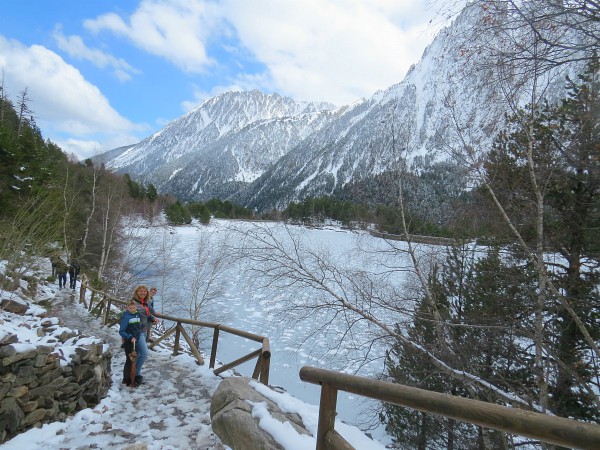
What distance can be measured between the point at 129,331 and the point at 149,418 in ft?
6.22

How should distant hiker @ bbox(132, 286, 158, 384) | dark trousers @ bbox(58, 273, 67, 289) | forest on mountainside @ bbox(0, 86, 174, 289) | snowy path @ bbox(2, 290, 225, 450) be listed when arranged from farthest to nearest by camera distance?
dark trousers @ bbox(58, 273, 67, 289) < forest on mountainside @ bbox(0, 86, 174, 289) < distant hiker @ bbox(132, 286, 158, 384) < snowy path @ bbox(2, 290, 225, 450)

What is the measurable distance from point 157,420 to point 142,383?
1.77 meters

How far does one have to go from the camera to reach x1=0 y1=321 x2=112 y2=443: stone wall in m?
4.29

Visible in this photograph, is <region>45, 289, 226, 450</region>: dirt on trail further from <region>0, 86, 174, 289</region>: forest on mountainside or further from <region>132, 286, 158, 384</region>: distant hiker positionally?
<region>0, 86, 174, 289</region>: forest on mountainside

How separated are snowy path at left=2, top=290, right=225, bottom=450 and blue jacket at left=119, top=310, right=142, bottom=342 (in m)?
0.89

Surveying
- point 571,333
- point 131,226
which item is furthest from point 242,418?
point 131,226

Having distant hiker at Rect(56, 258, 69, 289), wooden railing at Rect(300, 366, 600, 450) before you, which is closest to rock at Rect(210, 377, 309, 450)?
wooden railing at Rect(300, 366, 600, 450)

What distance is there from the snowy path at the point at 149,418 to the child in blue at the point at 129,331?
281mm

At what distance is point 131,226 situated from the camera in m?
23.8

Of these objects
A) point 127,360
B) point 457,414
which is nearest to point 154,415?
point 127,360

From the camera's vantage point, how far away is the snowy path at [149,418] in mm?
4258

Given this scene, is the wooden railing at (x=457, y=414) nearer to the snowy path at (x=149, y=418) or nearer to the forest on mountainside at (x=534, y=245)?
the snowy path at (x=149, y=418)

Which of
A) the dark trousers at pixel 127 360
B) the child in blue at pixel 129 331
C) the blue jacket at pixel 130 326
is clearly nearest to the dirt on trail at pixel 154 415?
the dark trousers at pixel 127 360

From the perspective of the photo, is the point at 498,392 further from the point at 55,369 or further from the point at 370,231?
the point at 55,369
